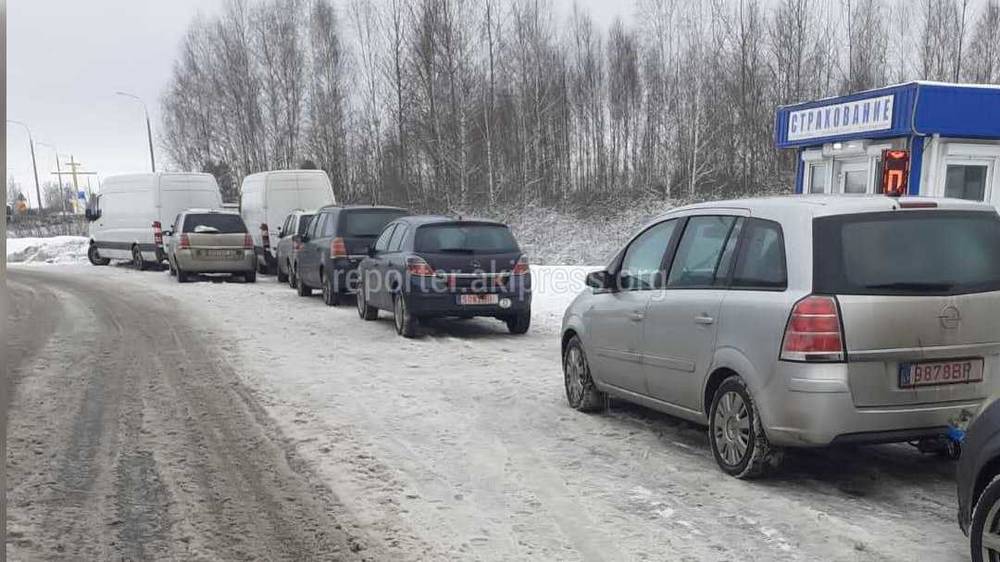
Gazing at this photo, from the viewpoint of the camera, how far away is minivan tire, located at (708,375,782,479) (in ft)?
16.1

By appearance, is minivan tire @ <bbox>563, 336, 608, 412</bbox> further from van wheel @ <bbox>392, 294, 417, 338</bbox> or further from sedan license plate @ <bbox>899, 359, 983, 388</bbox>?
van wheel @ <bbox>392, 294, 417, 338</bbox>

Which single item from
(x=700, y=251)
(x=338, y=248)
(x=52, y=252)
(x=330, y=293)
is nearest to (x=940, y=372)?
(x=700, y=251)

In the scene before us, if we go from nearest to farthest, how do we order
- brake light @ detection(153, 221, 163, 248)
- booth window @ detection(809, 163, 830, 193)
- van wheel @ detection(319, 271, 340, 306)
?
van wheel @ detection(319, 271, 340, 306)
booth window @ detection(809, 163, 830, 193)
brake light @ detection(153, 221, 163, 248)

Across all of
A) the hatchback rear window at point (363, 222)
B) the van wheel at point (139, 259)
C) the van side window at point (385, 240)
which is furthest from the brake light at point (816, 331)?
the van wheel at point (139, 259)

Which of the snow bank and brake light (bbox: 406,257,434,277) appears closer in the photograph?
brake light (bbox: 406,257,434,277)

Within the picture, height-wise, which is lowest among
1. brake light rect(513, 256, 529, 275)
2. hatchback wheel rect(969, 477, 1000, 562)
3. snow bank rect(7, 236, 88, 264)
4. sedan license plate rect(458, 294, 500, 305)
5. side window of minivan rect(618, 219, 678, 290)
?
snow bank rect(7, 236, 88, 264)

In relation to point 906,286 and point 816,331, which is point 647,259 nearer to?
point 816,331

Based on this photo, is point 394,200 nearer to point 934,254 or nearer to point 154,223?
point 154,223

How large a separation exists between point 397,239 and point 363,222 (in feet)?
11.0

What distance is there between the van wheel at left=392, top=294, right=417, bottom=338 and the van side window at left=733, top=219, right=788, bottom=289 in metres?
6.56

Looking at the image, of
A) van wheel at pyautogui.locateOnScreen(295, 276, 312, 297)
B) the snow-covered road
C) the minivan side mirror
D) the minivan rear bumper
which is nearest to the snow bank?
van wheel at pyautogui.locateOnScreen(295, 276, 312, 297)

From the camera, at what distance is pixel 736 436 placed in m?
5.12

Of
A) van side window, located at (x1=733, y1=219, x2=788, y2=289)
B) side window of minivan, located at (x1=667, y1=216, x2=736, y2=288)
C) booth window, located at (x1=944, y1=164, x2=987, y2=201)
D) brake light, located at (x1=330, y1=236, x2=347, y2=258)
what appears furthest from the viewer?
brake light, located at (x1=330, y1=236, x2=347, y2=258)

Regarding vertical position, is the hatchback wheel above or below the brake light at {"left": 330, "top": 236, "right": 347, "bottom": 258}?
below
